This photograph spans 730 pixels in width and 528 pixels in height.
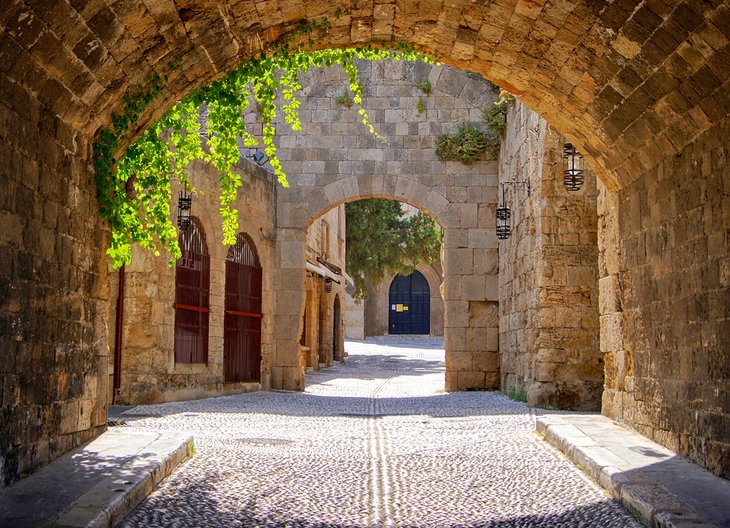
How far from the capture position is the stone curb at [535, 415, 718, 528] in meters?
4.11

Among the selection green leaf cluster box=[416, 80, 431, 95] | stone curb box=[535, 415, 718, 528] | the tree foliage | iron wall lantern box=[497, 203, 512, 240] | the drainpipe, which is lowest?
stone curb box=[535, 415, 718, 528]

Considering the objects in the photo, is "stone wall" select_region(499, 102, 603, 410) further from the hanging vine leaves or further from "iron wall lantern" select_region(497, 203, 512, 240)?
the hanging vine leaves

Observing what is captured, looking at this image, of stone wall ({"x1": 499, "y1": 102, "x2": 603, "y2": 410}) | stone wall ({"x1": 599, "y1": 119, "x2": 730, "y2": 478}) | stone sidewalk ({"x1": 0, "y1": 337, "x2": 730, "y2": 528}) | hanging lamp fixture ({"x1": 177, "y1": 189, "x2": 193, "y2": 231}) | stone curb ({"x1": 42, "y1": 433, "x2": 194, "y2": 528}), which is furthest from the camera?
hanging lamp fixture ({"x1": 177, "y1": 189, "x2": 193, "y2": 231})

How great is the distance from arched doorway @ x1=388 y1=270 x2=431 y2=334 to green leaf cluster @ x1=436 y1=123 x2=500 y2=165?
26.1 meters

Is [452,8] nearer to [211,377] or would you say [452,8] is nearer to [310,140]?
[211,377]

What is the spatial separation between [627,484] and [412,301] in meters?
37.1

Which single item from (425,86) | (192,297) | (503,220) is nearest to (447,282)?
(503,220)

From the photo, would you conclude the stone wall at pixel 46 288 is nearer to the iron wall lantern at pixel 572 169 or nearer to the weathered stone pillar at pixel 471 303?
the iron wall lantern at pixel 572 169

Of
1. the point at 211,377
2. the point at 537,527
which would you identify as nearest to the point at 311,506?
the point at 537,527

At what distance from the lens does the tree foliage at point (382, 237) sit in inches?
1071

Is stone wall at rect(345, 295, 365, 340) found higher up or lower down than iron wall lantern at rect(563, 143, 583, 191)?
lower down

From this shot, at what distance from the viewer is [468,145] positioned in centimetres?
1563

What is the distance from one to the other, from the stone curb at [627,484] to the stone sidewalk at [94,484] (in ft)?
8.47

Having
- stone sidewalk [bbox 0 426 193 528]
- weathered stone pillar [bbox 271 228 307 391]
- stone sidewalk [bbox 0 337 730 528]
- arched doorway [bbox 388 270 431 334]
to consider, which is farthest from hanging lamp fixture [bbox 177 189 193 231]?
arched doorway [bbox 388 270 431 334]
